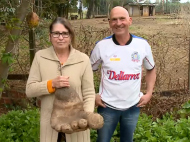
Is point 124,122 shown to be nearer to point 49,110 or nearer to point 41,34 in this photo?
point 49,110

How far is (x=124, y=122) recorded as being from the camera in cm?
253

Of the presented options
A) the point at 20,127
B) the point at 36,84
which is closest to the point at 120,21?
the point at 36,84

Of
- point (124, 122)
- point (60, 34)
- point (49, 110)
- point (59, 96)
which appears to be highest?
point (60, 34)

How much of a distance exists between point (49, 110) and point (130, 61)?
828mm

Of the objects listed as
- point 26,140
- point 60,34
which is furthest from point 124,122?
point 26,140

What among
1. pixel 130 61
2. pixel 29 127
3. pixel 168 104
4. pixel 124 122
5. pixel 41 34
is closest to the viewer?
pixel 130 61

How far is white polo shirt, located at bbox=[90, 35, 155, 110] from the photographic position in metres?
2.35

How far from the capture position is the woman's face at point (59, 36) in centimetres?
197

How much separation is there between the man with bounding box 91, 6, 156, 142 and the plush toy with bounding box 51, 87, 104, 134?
→ 0.52 metres

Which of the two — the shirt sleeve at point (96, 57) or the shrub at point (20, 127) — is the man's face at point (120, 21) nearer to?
the shirt sleeve at point (96, 57)

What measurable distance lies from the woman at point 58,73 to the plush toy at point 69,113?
9 cm

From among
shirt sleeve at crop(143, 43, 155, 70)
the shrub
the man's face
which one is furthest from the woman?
the shrub

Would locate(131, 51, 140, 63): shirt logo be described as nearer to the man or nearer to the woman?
the man

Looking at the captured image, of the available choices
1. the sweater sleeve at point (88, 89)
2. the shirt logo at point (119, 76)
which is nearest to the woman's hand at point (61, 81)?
the sweater sleeve at point (88, 89)
